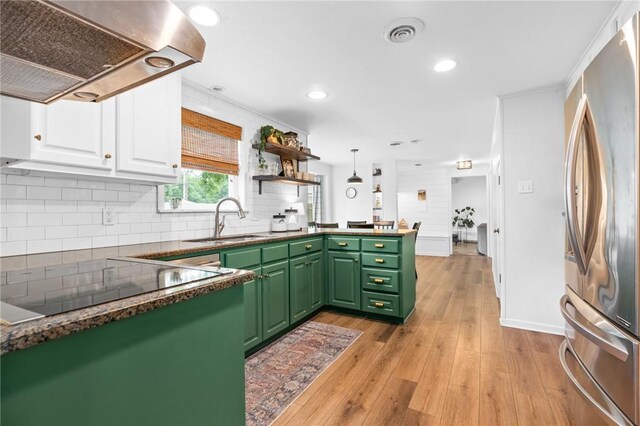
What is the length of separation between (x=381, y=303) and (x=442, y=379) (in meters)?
1.04

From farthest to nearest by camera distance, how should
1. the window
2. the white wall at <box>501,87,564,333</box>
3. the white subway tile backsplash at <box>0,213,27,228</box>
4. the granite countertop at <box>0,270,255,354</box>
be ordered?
1. the white wall at <box>501,87,564,333</box>
2. the window
3. the white subway tile backsplash at <box>0,213,27,228</box>
4. the granite countertop at <box>0,270,255,354</box>

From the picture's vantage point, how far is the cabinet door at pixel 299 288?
2.79m

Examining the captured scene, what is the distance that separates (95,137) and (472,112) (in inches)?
146

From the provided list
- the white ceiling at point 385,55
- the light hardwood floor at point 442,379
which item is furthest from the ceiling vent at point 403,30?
the light hardwood floor at point 442,379

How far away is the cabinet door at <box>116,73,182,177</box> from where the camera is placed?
1.89 metres

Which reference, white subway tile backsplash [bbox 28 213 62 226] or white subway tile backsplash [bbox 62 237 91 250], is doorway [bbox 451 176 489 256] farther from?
white subway tile backsplash [bbox 28 213 62 226]

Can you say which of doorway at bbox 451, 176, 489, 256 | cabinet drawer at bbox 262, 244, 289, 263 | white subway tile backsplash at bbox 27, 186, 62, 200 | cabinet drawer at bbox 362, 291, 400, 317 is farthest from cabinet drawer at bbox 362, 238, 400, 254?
doorway at bbox 451, 176, 489, 256

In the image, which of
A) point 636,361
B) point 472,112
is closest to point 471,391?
point 636,361

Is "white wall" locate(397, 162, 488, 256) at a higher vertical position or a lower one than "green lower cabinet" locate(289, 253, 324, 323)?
higher

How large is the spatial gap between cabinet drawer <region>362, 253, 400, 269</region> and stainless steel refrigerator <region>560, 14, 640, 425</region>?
1.76 meters

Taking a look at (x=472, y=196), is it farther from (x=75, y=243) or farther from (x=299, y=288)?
(x=75, y=243)

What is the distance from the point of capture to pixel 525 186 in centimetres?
289

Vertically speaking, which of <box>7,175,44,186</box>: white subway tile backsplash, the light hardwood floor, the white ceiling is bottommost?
the light hardwood floor

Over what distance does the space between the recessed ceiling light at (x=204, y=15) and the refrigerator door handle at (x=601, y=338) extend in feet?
7.63
